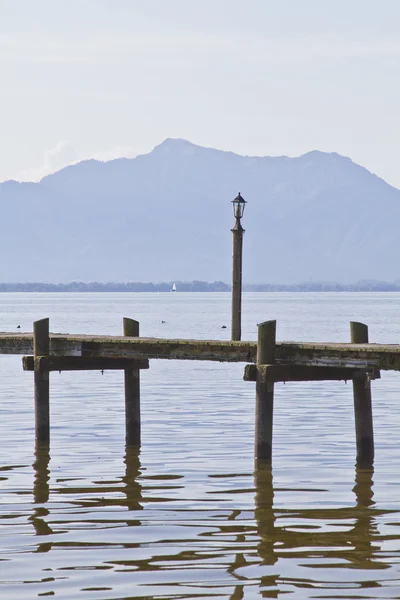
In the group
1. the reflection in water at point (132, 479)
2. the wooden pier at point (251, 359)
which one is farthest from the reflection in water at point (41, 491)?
the reflection in water at point (132, 479)

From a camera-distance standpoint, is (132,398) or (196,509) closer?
(196,509)

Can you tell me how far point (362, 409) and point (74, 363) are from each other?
195 inches

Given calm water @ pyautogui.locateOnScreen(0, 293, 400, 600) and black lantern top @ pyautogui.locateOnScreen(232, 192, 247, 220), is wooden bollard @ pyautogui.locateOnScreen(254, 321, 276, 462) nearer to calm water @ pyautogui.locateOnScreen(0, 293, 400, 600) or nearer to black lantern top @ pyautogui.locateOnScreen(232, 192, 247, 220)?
calm water @ pyautogui.locateOnScreen(0, 293, 400, 600)

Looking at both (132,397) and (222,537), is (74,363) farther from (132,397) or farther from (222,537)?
(222,537)

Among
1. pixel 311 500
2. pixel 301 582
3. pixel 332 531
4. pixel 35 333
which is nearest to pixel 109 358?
pixel 35 333

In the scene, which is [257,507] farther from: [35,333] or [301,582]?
[35,333]

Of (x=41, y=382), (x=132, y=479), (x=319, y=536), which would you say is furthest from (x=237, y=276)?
(x=319, y=536)

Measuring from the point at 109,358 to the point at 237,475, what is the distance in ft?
12.0

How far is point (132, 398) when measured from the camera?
21.6 meters

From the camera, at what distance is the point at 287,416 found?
2817cm

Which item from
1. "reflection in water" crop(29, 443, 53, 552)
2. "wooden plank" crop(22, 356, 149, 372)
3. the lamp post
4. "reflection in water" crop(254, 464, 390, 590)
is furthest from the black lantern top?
"reflection in water" crop(254, 464, 390, 590)

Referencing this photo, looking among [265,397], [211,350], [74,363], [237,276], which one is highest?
[237,276]

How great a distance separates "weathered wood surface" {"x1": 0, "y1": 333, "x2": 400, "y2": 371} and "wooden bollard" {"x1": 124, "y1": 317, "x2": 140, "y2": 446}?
1080mm

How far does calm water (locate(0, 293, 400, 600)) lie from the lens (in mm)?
11914
